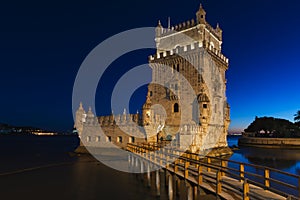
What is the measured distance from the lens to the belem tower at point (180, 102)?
117 feet

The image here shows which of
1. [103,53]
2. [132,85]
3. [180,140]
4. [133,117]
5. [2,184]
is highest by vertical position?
[103,53]

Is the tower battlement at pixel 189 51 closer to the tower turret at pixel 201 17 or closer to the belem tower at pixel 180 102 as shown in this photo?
the belem tower at pixel 180 102

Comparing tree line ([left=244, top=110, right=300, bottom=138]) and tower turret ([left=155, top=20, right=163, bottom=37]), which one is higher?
tower turret ([left=155, top=20, right=163, bottom=37])

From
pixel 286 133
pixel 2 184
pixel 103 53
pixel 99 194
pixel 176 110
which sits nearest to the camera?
pixel 99 194

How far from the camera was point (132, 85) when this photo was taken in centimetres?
4669

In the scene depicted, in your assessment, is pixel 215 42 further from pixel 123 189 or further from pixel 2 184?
pixel 2 184

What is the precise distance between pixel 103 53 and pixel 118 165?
28.2 metres

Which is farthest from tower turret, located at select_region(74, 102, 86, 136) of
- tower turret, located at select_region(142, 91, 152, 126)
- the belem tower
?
tower turret, located at select_region(142, 91, 152, 126)

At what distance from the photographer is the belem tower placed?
35.6 m

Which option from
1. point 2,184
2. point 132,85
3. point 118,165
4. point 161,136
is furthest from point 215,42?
point 2,184

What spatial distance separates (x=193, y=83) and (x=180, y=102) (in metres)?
3.51

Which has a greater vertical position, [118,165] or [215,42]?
[215,42]

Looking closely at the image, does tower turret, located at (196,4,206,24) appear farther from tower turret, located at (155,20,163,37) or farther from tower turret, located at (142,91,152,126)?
tower turret, located at (142,91,152,126)

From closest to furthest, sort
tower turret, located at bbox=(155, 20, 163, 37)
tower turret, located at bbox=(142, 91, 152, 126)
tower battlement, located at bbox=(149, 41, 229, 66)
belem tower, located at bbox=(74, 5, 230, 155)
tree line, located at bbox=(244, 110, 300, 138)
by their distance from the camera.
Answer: belem tower, located at bbox=(74, 5, 230, 155) → tower turret, located at bbox=(142, 91, 152, 126) → tower battlement, located at bbox=(149, 41, 229, 66) → tower turret, located at bbox=(155, 20, 163, 37) → tree line, located at bbox=(244, 110, 300, 138)
